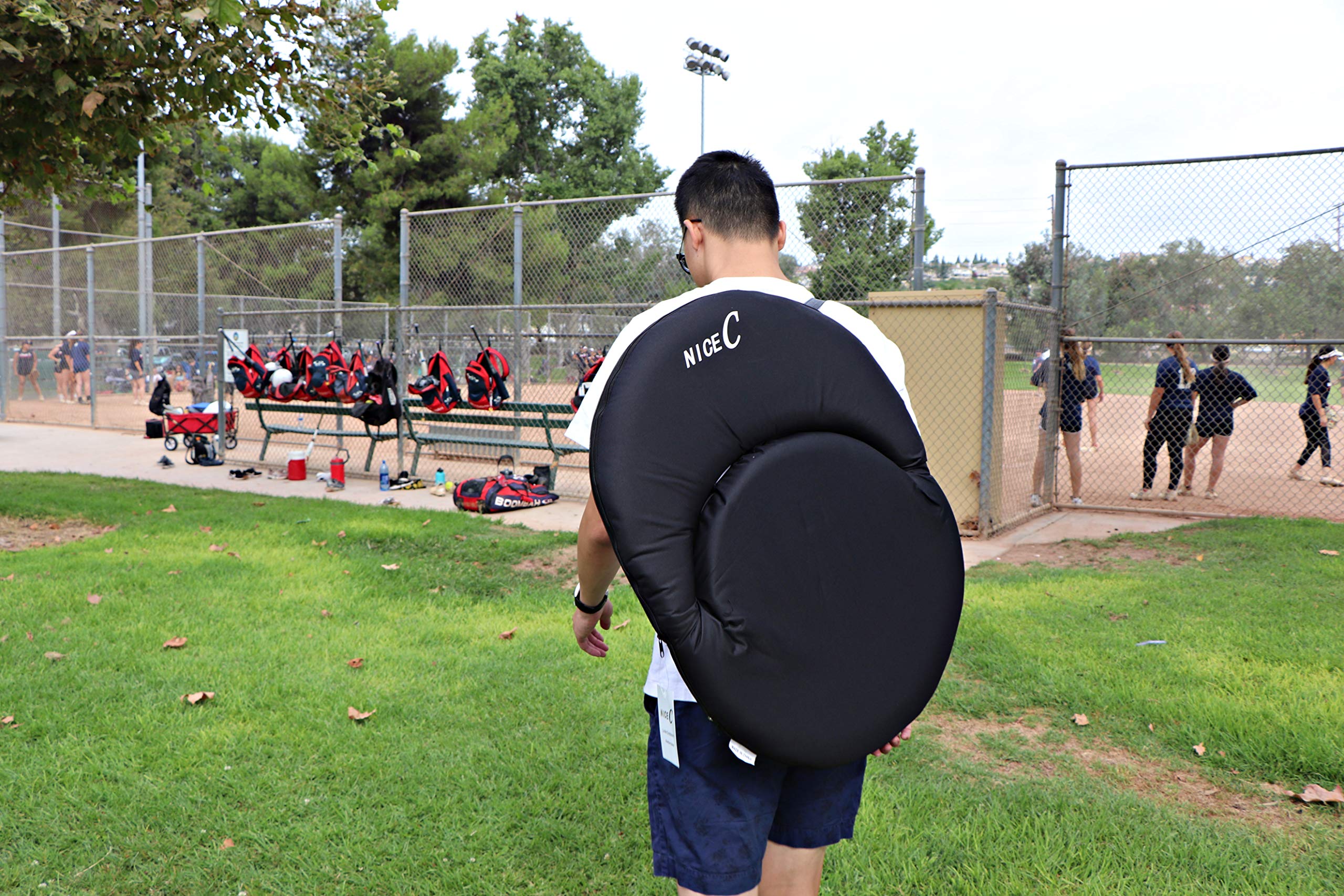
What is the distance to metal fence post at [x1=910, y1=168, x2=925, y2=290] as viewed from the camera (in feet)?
25.6

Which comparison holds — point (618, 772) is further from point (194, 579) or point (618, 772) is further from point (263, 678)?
point (194, 579)

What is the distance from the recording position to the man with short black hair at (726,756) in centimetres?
161

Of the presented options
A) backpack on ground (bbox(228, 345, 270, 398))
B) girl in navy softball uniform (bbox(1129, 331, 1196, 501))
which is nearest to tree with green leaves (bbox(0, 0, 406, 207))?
backpack on ground (bbox(228, 345, 270, 398))

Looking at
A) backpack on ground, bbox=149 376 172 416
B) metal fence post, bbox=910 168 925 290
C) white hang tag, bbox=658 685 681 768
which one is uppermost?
metal fence post, bbox=910 168 925 290

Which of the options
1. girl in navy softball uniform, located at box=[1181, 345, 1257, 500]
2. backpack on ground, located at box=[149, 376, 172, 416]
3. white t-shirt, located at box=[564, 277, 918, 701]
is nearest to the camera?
white t-shirt, located at box=[564, 277, 918, 701]

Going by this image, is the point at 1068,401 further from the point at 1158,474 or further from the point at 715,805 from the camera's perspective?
the point at 715,805

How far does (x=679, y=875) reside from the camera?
1643 millimetres

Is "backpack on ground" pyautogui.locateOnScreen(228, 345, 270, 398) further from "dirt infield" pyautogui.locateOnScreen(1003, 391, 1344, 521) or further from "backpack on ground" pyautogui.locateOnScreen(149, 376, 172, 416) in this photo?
"dirt infield" pyautogui.locateOnScreen(1003, 391, 1344, 521)

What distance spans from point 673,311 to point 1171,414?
9.10 m

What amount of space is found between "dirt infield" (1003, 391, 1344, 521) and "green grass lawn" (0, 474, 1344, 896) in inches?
120

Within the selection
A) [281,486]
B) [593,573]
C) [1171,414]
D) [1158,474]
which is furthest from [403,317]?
[593,573]

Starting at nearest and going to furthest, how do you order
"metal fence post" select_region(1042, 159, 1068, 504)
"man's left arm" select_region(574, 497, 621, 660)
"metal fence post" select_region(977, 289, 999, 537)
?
"man's left arm" select_region(574, 497, 621, 660), "metal fence post" select_region(977, 289, 999, 537), "metal fence post" select_region(1042, 159, 1068, 504)

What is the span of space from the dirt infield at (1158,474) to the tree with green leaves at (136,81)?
659 centimetres

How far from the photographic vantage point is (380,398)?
10492 millimetres
